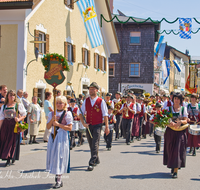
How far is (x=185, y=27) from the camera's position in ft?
68.0

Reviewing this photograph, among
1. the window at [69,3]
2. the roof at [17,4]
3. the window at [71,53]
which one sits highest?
the window at [69,3]

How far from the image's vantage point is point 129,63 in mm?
36156

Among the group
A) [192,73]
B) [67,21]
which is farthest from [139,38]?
[67,21]

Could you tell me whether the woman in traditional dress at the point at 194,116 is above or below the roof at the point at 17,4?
below

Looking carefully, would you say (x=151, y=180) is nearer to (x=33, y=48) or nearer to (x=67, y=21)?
(x=33, y=48)

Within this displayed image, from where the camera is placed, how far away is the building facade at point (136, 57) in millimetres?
35844

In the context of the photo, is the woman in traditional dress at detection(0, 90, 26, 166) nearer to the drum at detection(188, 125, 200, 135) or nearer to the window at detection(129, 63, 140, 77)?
the drum at detection(188, 125, 200, 135)

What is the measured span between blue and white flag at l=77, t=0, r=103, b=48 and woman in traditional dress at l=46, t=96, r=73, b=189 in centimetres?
1498

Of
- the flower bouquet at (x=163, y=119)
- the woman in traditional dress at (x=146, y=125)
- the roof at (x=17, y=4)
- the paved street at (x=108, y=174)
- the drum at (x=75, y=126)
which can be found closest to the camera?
the paved street at (x=108, y=174)

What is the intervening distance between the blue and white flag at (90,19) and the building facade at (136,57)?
48.4ft

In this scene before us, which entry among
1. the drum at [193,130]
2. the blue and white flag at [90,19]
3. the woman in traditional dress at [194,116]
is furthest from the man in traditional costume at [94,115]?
the blue and white flag at [90,19]

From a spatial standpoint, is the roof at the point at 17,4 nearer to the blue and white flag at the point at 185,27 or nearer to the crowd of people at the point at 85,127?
the crowd of people at the point at 85,127

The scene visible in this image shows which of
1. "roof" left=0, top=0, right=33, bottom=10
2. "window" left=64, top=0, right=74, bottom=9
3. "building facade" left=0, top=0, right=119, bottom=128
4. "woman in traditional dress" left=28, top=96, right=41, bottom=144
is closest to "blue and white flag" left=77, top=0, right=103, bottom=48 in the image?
"window" left=64, top=0, right=74, bottom=9

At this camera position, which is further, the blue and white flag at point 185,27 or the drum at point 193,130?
the blue and white flag at point 185,27
